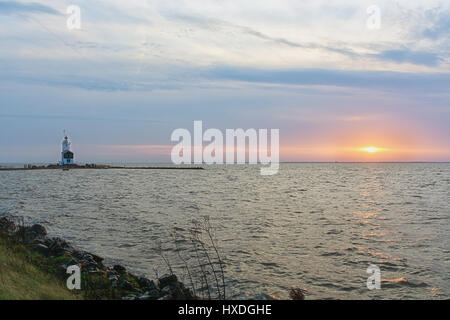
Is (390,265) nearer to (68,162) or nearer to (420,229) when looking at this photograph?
(420,229)

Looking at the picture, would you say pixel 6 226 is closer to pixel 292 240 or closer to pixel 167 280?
pixel 167 280

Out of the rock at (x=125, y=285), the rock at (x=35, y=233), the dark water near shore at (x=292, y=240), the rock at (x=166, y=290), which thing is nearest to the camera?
the rock at (x=166, y=290)

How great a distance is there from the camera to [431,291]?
14578mm

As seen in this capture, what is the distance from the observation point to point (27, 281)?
11828mm

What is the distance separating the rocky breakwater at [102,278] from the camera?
12773 mm

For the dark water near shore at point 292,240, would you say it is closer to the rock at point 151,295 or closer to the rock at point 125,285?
the rock at point 125,285

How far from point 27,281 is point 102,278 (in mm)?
3201

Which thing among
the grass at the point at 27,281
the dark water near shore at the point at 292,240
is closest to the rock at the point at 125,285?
the grass at the point at 27,281

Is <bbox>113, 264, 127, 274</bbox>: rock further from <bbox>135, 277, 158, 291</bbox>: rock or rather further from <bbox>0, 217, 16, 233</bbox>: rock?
<bbox>0, 217, 16, 233</bbox>: rock

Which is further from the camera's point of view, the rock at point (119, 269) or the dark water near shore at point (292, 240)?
the rock at point (119, 269)

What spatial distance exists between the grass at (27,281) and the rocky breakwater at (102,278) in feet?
1.73

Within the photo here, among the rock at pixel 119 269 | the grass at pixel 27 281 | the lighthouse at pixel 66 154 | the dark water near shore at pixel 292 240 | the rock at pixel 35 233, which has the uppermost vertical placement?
the lighthouse at pixel 66 154

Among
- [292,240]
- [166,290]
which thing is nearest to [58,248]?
[166,290]
